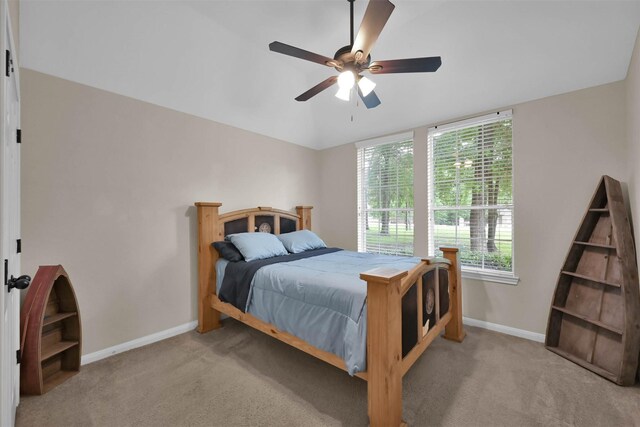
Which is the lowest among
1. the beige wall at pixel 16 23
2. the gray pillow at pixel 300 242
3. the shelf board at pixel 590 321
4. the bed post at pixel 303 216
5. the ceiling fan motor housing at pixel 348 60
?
the shelf board at pixel 590 321

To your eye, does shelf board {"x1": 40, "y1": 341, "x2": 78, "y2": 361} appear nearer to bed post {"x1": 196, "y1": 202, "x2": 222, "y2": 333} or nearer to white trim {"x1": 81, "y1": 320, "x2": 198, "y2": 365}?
white trim {"x1": 81, "y1": 320, "x2": 198, "y2": 365}

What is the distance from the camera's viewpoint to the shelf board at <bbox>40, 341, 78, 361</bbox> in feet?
6.40

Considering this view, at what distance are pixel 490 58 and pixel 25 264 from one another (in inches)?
174

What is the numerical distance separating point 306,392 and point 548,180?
2.99 meters

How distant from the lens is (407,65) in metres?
2.01

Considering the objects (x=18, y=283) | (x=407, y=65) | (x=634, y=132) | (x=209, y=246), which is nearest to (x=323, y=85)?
(x=407, y=65)

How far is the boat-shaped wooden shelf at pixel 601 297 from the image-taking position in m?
2.01

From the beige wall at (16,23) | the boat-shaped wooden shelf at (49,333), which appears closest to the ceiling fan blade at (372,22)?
the beige wall at (16,23)

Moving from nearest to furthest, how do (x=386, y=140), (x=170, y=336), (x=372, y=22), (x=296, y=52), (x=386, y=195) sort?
(x=372, y=22) → (x=296, y=52) → (x=170, y=336) → (x=386, y=140) → (x=386, y=195)

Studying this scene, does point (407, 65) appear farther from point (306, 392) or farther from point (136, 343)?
point (136, 343)

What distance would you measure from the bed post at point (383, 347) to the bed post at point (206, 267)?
2.08m

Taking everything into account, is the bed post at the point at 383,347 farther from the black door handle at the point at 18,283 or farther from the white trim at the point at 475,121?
the white trim at the point at 475,121

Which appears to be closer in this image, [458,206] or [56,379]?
[56,379]

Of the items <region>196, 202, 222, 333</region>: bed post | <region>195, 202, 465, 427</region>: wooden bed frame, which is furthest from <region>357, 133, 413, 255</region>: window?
<region>196, 202, 222, 333</region>: bed post
